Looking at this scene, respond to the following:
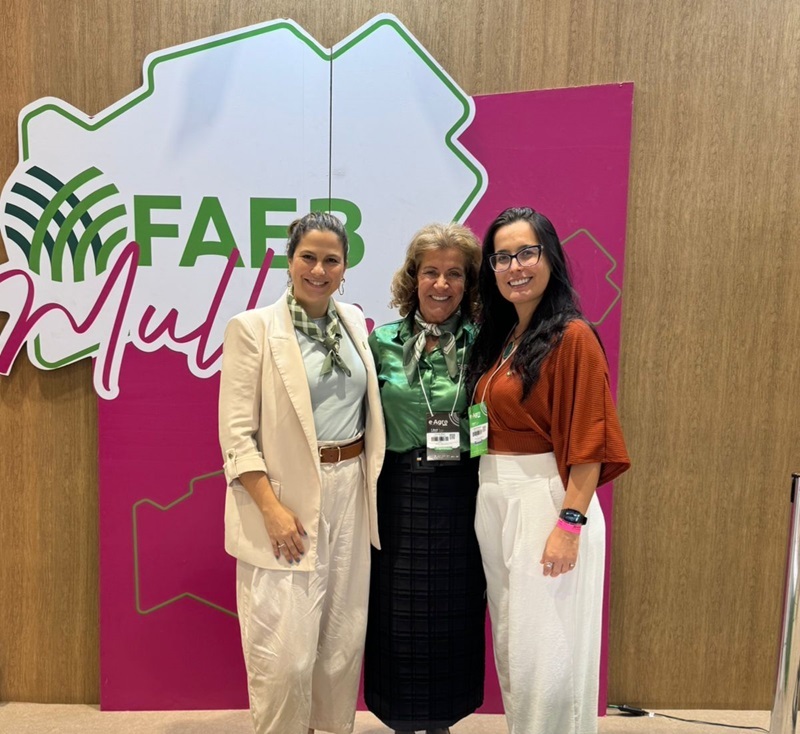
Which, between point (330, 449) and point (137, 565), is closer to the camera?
point (330, 449)

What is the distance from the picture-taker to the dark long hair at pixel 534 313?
1.80 metres

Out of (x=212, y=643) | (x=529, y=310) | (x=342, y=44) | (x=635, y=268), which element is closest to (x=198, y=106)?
(x=342, y=44)

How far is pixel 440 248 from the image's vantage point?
201cm

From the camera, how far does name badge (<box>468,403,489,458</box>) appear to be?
187cm

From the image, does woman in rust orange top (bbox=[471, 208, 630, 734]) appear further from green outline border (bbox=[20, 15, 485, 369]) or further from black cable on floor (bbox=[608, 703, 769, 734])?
black cable on floor (bbox=[608, 703, 769, 734])

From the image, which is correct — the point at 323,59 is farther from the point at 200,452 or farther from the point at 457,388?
the point at 200,452

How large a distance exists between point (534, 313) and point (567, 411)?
1.00 ft

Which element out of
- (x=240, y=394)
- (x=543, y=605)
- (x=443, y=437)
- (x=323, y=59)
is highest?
(x=323, y=59)

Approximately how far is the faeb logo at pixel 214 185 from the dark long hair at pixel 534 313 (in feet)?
2.08

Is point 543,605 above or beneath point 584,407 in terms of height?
beneath

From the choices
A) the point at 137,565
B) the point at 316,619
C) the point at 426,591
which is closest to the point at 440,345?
the point at 426,591

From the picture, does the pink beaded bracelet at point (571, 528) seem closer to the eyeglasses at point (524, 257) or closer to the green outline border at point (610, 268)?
the eyeglasses at point (524, 257)

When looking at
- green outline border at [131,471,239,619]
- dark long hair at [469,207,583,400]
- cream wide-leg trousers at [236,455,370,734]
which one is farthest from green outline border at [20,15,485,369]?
green outline border at [131,471,239,619]

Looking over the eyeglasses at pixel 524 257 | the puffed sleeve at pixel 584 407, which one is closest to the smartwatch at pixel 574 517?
the puffed sleeve at pixel 584 407
